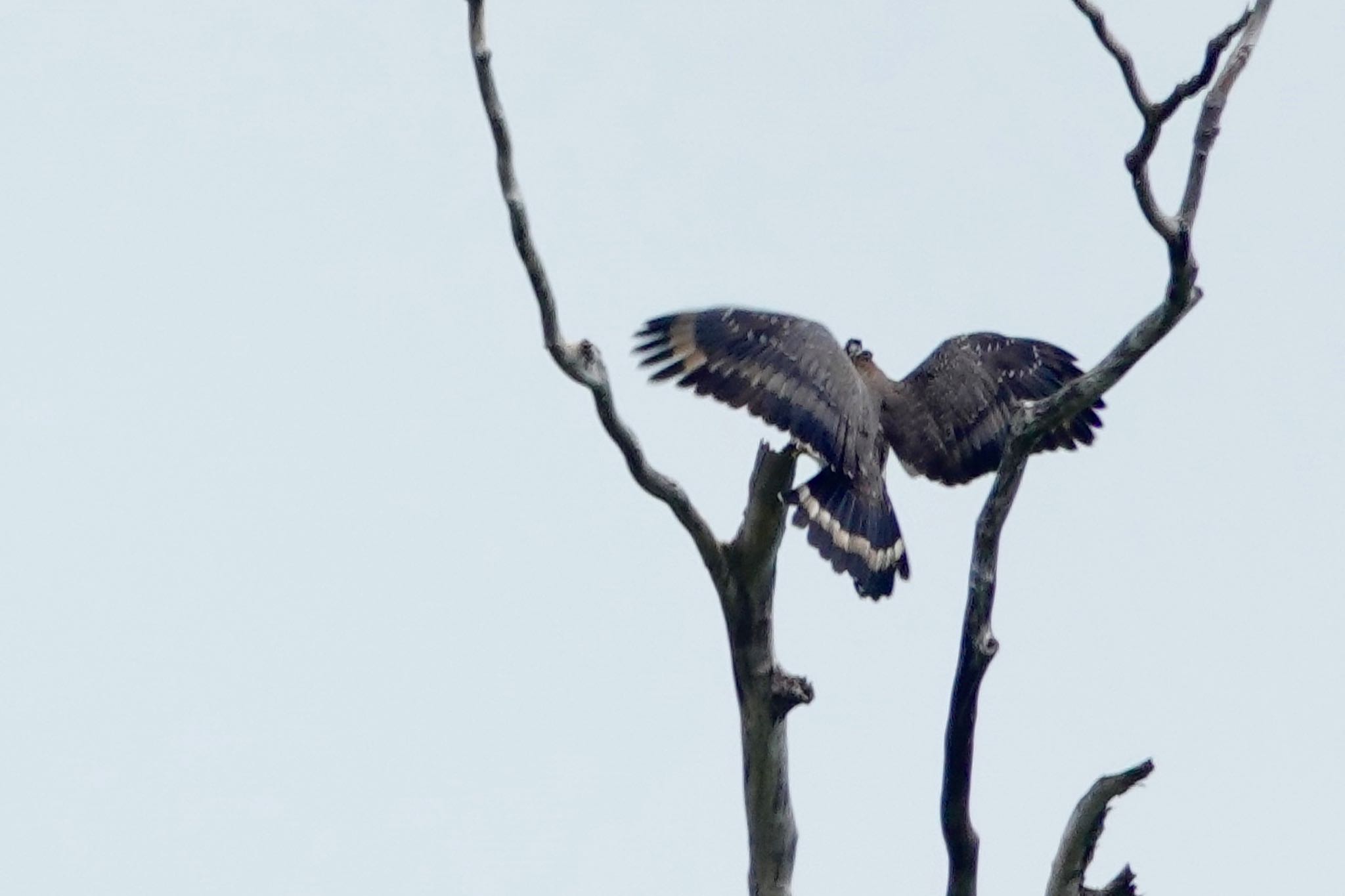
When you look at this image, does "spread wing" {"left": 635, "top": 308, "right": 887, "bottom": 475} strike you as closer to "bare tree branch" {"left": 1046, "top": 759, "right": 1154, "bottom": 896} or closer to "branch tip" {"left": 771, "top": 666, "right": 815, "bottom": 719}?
"branch tip" {"left": 771, "top": 666, "right": 815, "bottom": 719}

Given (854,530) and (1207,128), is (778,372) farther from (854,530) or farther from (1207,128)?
(1207,128)

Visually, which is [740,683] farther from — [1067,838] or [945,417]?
[945,417]

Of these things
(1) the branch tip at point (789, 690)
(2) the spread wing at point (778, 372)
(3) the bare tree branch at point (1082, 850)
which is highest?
(2) the spread wing at point (778, 372)

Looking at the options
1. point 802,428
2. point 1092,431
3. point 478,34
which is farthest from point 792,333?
point 478,34

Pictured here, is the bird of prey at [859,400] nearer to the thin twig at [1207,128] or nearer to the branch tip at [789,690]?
the branch tip at [789,690]

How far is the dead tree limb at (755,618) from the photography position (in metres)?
6.42

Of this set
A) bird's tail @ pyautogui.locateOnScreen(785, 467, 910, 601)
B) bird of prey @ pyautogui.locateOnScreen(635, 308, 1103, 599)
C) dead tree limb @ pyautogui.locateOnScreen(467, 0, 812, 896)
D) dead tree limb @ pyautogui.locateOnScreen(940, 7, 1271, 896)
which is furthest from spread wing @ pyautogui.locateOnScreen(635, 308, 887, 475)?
dead tree limb @ pyautogui.locateOnScreen(940, 7, 1271, 896)

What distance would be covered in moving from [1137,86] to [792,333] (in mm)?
2667

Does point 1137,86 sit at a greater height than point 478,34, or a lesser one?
lesser

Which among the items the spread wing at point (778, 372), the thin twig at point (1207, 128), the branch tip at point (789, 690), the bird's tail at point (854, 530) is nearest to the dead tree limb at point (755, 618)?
the branch tip at point (789, 690)

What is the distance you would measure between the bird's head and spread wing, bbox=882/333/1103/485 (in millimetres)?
298

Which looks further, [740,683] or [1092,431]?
[1092,431]

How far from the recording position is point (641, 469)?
644 centimetres

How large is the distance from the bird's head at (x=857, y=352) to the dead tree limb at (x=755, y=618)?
2.49 metres
